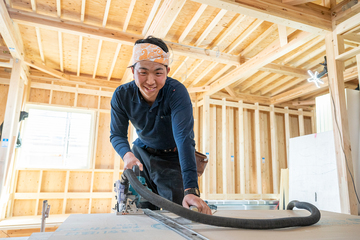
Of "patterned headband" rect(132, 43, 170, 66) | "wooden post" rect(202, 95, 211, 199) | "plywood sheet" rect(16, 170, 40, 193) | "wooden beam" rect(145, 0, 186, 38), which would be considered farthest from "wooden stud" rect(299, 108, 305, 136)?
"plywood sheet" rect(16, 170, 40, 193)

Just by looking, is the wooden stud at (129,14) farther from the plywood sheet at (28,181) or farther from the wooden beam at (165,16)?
the plywood sheet at (28,181)

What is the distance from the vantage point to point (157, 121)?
1660 mm

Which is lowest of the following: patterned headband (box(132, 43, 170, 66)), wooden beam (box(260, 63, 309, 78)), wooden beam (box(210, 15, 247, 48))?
patterned headband (box(132, 43, 170, 66))

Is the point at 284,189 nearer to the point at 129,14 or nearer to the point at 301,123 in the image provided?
the point at 301,123

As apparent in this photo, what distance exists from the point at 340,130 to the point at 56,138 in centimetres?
578

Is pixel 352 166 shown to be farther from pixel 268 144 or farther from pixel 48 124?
pixel 48 124

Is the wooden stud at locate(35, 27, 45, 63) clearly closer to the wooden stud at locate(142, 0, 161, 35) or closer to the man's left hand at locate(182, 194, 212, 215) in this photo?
the wooden stud at locate(142, 0, 161, 35)

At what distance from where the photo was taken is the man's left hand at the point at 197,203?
1.10m

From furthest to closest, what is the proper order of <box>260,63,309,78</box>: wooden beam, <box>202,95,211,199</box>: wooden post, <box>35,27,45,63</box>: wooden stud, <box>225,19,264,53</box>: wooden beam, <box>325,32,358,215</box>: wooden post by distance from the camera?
1. <box>202,95,211,199</box>: wooden post
2. <box>260,63,309,78</box>: wooden beam
3. <box>35,27,45,63</box>: wooden stud
4. <box>225,19,264,53</box>: wooden beam
5. <box>325,32,358,215</box>: wooden post

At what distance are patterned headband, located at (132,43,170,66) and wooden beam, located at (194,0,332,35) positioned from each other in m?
1.69

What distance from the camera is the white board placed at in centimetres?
359

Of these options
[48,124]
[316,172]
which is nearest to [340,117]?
[316,172]

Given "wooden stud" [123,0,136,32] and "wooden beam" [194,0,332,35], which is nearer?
"wooden beam" [194,0,332,35]

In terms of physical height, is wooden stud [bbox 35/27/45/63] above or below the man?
above
